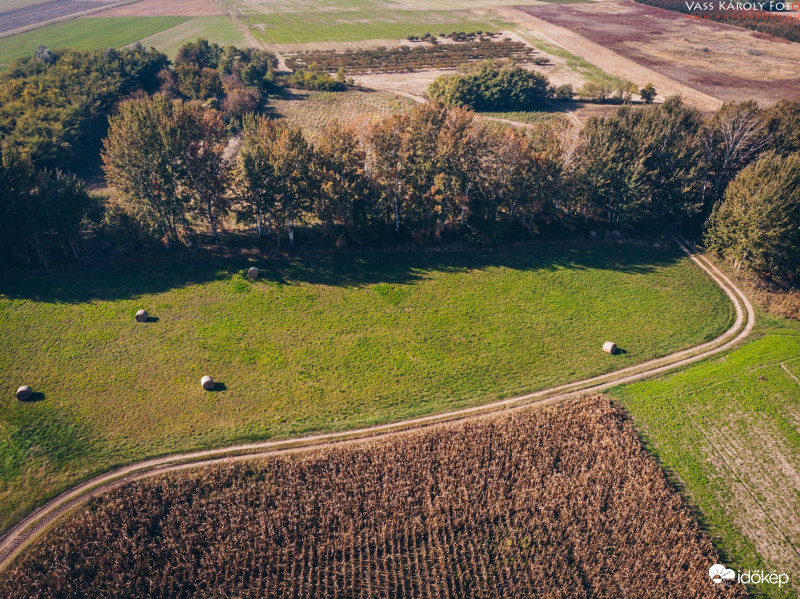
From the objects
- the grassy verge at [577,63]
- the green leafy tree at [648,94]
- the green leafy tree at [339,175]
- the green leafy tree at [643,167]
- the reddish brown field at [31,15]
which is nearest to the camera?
the green leafy tree at [339,175]

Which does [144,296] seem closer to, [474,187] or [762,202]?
[474,187]

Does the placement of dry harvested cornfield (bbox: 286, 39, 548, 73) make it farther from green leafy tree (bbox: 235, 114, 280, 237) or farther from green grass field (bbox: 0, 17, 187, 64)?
green leafy tree (bbox: 235, 114, 280, 237)

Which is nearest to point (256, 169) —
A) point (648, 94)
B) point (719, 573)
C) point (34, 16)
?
point (719, 573)

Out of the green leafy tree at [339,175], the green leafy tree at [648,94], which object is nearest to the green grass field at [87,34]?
the green leafy tree at [339,175]

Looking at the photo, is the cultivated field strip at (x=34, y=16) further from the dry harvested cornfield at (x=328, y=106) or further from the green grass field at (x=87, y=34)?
the dry harvested cornfield at (x=328, y=106)

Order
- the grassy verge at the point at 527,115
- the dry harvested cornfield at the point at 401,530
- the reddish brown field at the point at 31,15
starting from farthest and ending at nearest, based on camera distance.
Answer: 1. the reddish brown field at the point at 31,15
2. the grassy verge at the point at 527,115
3. the dry harvested cornfield at the point at 401,530

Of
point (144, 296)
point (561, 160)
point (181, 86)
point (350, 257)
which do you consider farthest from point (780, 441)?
point (181, 86)
